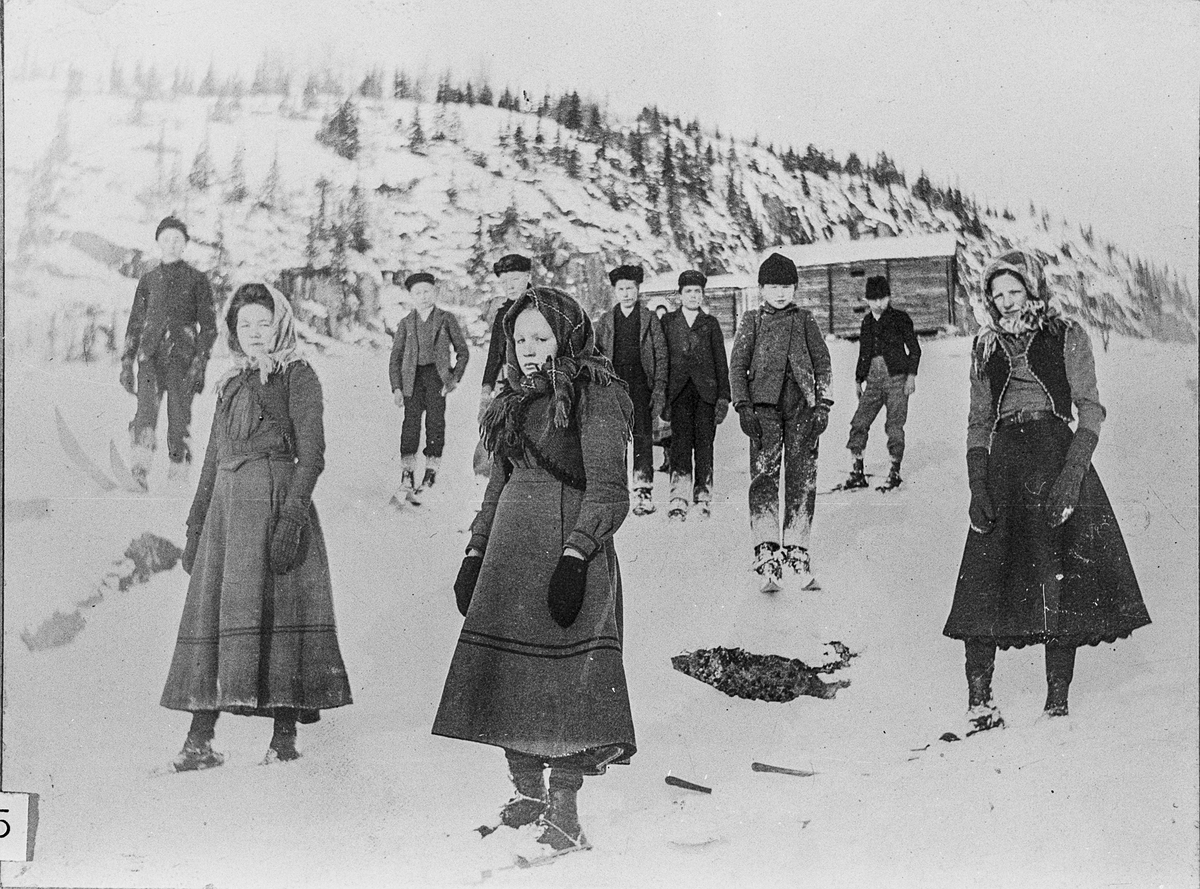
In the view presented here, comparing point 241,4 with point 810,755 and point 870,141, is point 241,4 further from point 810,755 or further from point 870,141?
point 810,755

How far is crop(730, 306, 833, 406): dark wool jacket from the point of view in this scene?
2832 mm

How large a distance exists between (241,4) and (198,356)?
981 millimetres

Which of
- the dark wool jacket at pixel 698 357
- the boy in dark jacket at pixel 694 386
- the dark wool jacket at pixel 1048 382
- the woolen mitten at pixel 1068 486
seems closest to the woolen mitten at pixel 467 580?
the boy in dark jacket at pixel 694 386

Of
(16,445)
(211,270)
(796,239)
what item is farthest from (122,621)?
(796,239)

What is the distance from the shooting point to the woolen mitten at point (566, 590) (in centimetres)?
259

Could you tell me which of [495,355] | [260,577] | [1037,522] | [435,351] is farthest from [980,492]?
[260,577]

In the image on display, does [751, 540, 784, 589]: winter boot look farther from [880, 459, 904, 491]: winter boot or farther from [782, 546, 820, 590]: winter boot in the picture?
[880, 459, 904, 491]: winter boot

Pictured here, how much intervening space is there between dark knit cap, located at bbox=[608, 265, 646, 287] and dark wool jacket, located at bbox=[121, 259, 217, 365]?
1079mm

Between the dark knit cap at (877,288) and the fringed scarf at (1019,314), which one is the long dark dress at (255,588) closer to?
the dark knit cap at (877,288)

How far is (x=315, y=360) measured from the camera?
2.81 m

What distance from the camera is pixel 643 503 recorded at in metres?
2.80

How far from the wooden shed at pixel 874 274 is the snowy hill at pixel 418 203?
42mm

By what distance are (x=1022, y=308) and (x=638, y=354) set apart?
3.45ft

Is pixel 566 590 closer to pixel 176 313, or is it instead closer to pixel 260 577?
pixel 260 577
